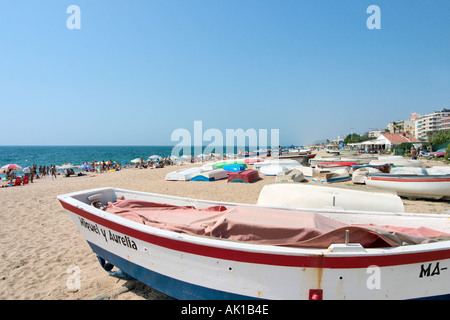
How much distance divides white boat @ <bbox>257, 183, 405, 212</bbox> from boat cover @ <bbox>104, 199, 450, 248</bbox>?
6.48 ft

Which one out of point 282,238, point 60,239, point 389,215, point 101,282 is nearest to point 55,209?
point 60,239

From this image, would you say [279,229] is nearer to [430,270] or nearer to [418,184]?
[430,270]

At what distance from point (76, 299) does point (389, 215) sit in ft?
15.3

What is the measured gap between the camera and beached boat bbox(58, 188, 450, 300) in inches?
86.4

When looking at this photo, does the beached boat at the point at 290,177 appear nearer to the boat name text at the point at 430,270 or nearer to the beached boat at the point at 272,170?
the beached boat at the point at 272,170

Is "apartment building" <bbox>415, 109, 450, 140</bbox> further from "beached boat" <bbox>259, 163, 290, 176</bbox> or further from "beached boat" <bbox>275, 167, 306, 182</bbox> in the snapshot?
"beached boat" <bbox>275, 167, 306, 182</bbox>

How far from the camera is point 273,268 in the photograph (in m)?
2.28

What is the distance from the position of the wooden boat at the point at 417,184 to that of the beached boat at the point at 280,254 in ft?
22.2

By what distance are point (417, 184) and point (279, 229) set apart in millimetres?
8546
